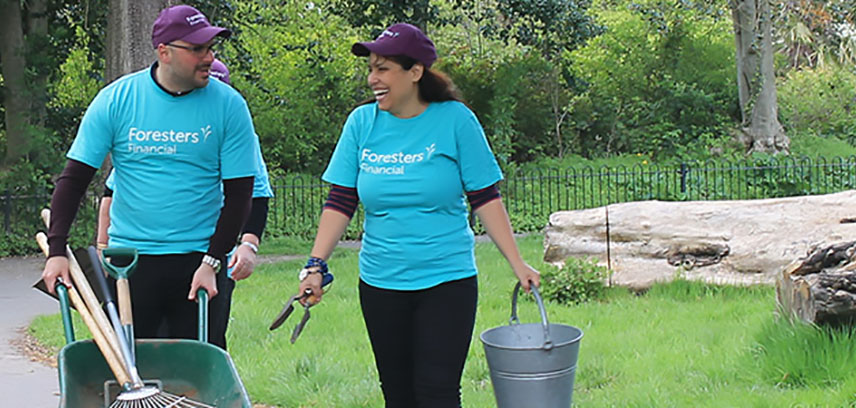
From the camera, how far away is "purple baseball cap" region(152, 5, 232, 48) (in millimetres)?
3654

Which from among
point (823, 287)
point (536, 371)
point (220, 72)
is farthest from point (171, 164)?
point (823, 287)

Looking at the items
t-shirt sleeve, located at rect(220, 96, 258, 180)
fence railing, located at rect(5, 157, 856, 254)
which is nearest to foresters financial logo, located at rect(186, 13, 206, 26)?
t-shirt sleeve, located at rect(220, 96, 258, 180)

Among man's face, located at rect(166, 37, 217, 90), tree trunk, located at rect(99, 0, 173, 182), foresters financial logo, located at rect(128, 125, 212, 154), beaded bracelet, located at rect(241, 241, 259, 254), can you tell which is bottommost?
beaded bracelet, located at rect(241, 241, 259, 254)

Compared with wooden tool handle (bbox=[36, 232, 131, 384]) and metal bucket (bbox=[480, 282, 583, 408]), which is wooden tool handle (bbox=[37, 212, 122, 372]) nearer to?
wooden tool handle (bbox=[36, 232, 131, 384])

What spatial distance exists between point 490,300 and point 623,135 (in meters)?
13.9

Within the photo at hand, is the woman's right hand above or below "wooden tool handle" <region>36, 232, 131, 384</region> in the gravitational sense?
above

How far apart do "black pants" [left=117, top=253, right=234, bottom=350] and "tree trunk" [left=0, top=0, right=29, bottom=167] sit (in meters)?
12.5

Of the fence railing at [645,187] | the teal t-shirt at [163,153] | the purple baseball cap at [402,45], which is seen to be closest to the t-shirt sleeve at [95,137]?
the teal t-shirt at [163,153]

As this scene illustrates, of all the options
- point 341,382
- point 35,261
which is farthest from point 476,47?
point 341,382

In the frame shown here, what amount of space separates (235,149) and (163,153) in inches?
10.7

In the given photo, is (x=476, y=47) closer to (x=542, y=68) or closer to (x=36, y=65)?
(x=542, y=68)

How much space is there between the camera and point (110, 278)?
3887 millimetres

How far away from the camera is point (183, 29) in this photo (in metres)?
3.67

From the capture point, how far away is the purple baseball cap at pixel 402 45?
363 cm
